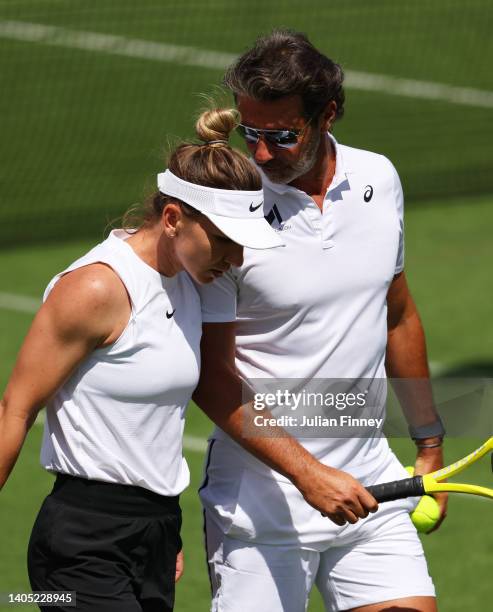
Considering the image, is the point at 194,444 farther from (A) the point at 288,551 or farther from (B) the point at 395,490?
(B) the point at 395,490

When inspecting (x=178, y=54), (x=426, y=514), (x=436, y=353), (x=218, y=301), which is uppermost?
(x=218, y=301)

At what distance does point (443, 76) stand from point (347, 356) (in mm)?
14297

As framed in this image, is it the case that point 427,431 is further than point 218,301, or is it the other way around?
point 427,431

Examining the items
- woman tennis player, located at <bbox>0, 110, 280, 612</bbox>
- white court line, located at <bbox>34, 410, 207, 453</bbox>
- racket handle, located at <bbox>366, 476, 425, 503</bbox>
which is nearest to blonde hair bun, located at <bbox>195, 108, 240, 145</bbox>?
woman tennis player, located at <bbox>0, 110, 280, 612</bbox>

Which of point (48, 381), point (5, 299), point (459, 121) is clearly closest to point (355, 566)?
point (48, 381)

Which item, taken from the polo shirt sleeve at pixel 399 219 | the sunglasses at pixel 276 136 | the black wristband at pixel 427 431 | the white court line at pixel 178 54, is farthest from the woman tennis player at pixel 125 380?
the white court line at pixel 178 54

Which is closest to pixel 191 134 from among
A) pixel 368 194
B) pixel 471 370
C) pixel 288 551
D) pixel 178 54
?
pixel 471 370

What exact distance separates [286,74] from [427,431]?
5.02ft

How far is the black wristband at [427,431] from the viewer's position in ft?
18.1

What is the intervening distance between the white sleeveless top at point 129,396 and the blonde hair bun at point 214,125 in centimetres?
44

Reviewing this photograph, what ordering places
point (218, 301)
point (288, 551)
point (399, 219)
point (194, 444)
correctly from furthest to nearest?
point (194, 444), point (399, 219), point (288, 551), point (218, 301)

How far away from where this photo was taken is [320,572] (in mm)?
5188

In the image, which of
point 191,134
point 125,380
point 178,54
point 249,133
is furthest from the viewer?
point 178,54

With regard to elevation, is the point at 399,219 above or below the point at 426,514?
above
